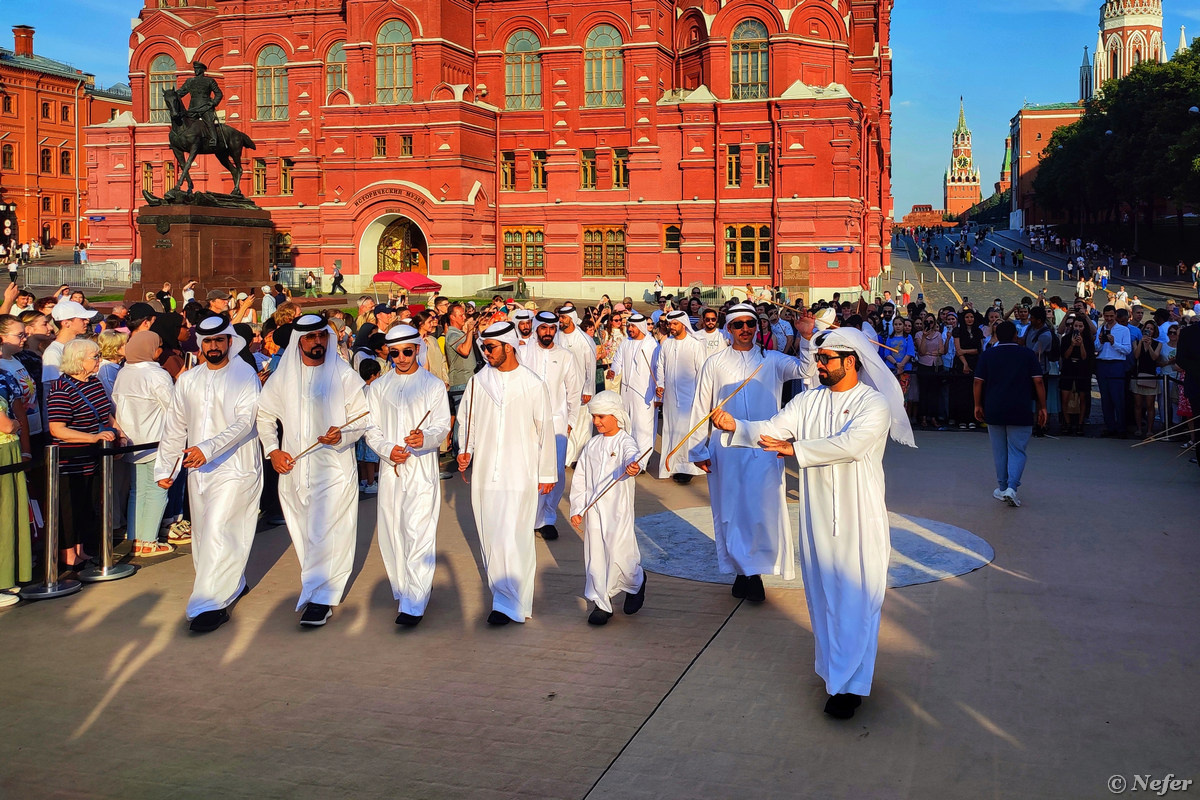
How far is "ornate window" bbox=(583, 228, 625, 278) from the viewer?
4634 cm

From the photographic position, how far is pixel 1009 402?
36.9ft

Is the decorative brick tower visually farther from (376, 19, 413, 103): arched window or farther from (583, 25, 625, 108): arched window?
(376, 19, 413, 103): arched window

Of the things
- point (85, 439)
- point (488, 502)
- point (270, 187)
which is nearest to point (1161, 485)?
point (488, 502)

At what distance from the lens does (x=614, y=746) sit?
554 centimetres

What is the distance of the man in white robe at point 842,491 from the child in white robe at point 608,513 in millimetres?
1551

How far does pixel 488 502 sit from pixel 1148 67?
70107mm

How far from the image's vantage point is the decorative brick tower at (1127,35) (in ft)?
408

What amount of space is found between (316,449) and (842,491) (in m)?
3.96

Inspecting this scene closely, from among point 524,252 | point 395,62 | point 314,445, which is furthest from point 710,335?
point 395,62

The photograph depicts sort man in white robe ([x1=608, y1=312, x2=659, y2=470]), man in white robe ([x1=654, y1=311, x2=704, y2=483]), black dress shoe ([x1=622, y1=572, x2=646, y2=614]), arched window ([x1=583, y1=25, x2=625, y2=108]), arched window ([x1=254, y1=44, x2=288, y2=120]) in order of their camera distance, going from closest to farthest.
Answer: black dress shoe ([x1=622, y1=572, x2=646, y2=614]) → man in white robe ([x1=654, y1=311, x2=704, y2=483]) → man in white robe ([x1=608, y1=312, x2=659, y2=470]) → arched window ([x1=583, y1=25, x2=625, y2=108]) → arched window ([x1=254, y1=44, x2=288, y2=120])

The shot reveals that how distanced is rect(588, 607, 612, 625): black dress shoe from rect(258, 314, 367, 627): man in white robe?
1.89m

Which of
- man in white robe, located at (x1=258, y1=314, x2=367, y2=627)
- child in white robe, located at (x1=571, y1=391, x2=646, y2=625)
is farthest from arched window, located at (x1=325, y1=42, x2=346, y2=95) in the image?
child in white robe, located at (x1=571, y1=391, x2=646, y2=625)

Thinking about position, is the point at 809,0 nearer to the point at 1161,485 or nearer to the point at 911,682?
the point at 1161,485

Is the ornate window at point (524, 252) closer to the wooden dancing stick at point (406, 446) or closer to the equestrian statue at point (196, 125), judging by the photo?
the equestrian statue at point (196, 125)
